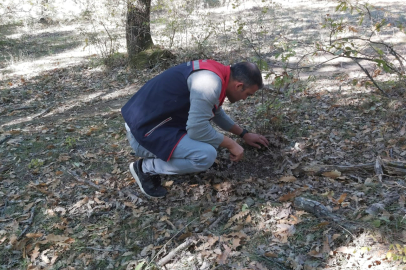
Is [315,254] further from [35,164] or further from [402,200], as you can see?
[35,164]

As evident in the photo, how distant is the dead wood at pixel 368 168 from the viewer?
317 cm

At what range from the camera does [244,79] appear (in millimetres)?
2955

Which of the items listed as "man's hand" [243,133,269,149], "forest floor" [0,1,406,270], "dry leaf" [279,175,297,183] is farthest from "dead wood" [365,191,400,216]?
"man's hand" [243,133,269,149]

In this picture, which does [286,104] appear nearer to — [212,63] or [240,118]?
[240,118]

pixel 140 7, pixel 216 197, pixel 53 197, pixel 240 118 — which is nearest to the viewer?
pixel 216 197

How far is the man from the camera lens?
287 cm

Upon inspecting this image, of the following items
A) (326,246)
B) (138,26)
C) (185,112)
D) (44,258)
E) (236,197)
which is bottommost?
(44,258)

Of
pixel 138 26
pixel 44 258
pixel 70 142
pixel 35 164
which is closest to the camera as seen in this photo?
pixel 44 258

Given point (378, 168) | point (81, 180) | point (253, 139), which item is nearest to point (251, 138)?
point (253, 139)

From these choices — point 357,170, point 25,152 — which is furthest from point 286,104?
point 25,152

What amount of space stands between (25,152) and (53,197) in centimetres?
139

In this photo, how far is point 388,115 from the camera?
13.6 ft

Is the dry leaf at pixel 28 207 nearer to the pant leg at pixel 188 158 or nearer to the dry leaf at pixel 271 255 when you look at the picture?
the pant leg at pixel 188 158

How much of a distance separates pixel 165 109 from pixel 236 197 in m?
1.13
